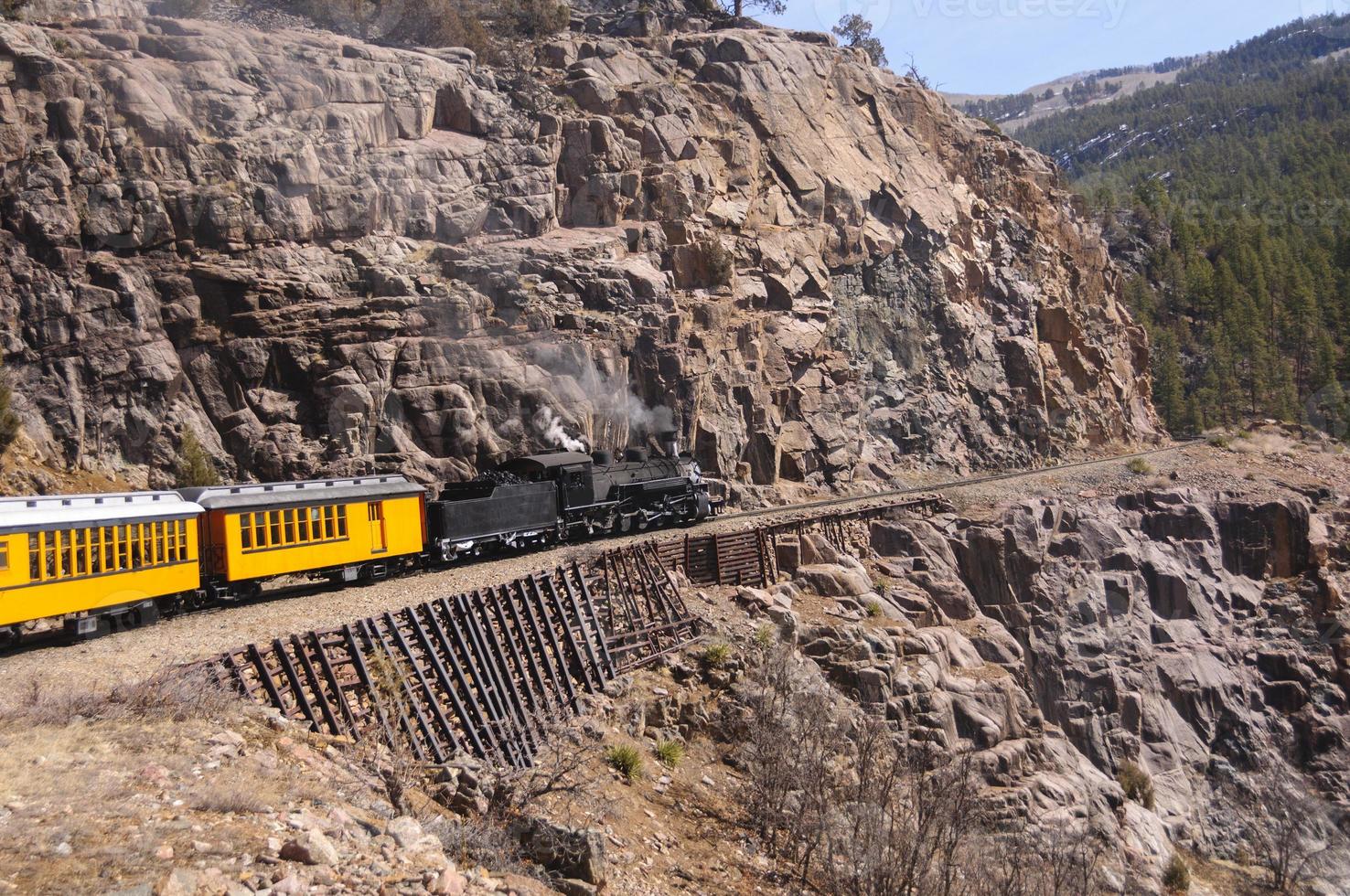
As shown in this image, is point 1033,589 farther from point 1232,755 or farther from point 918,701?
point 918,701

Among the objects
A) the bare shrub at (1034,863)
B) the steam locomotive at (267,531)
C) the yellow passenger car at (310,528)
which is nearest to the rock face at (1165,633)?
the bare shrub at (1034,863)

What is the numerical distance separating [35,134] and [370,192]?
978 cm

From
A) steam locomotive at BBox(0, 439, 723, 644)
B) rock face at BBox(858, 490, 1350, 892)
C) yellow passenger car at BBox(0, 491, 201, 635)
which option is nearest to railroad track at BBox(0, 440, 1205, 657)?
steam locomotive at BBox(0, 439, 723, 644)

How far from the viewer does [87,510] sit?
15.8 meters

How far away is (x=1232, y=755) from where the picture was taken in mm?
31891

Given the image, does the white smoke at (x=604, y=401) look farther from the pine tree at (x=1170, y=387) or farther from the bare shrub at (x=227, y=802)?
the pine tree at (x=1170, y=387)

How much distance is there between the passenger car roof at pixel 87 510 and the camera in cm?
1457

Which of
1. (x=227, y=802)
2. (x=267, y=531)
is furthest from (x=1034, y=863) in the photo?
(x=267, y=531)

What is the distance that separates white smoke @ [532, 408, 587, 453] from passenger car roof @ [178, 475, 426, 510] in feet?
30.8

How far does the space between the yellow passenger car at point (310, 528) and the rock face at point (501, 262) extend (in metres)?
8.10

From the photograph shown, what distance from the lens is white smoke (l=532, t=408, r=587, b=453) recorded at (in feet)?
102

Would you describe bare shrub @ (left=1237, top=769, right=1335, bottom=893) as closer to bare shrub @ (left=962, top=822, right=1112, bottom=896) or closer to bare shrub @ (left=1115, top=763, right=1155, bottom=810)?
bare shrub @ (left=1115, top=763, right=1155, bottom=810)

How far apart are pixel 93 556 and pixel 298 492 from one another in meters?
4.49

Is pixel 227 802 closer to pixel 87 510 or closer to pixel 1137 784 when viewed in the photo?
pixel 87 510
